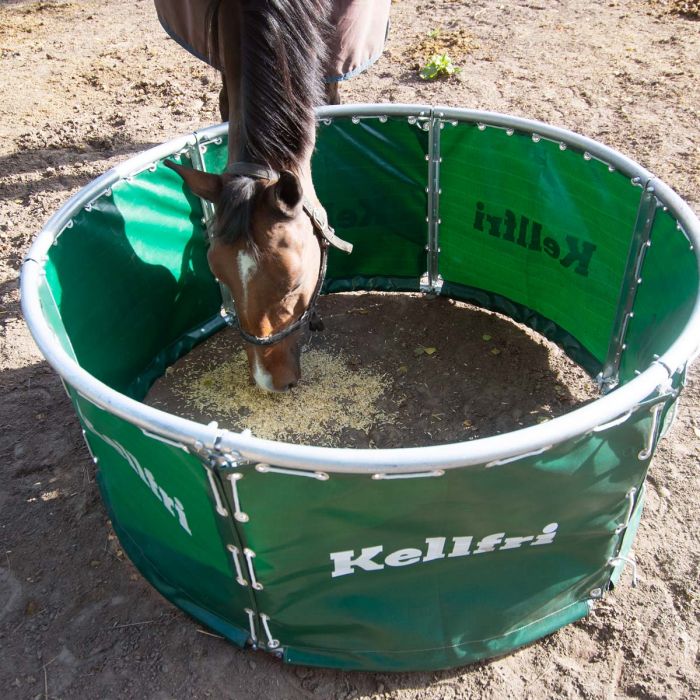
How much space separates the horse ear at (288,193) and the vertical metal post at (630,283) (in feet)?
5.28

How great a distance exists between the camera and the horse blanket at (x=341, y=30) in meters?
3.89

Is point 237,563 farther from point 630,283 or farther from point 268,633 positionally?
point 630,283

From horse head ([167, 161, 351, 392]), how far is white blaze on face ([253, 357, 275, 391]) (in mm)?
A: 52

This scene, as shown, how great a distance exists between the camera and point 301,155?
3.21m

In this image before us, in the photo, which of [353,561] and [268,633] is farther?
[268,633]

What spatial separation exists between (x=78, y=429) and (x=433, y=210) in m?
2.43

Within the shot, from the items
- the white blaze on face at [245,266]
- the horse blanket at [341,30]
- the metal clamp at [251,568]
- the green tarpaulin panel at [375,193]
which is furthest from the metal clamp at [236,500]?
the green tarpaulin panel at [375,193]

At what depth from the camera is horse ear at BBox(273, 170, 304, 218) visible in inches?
111

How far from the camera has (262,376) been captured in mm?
3475

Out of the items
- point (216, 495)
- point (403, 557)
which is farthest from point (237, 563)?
point (403, 557)

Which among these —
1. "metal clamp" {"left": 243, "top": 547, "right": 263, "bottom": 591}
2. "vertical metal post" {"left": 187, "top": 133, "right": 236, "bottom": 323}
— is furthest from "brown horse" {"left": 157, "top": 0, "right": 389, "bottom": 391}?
"metal clamp" {"left": 243, "top": 547, "right": 263, "bottom": 591}

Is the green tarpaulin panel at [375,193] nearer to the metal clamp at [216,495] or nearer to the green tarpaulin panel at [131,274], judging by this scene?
the green tarpaulin panel at [131,274]

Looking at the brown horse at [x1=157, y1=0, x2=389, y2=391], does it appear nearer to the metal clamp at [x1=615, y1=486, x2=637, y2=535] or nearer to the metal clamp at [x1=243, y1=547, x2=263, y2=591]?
the metal clamp at [x1=243, y1=547, x2=263, y2=591]

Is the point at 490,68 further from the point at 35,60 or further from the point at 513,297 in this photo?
the point at 35,60
